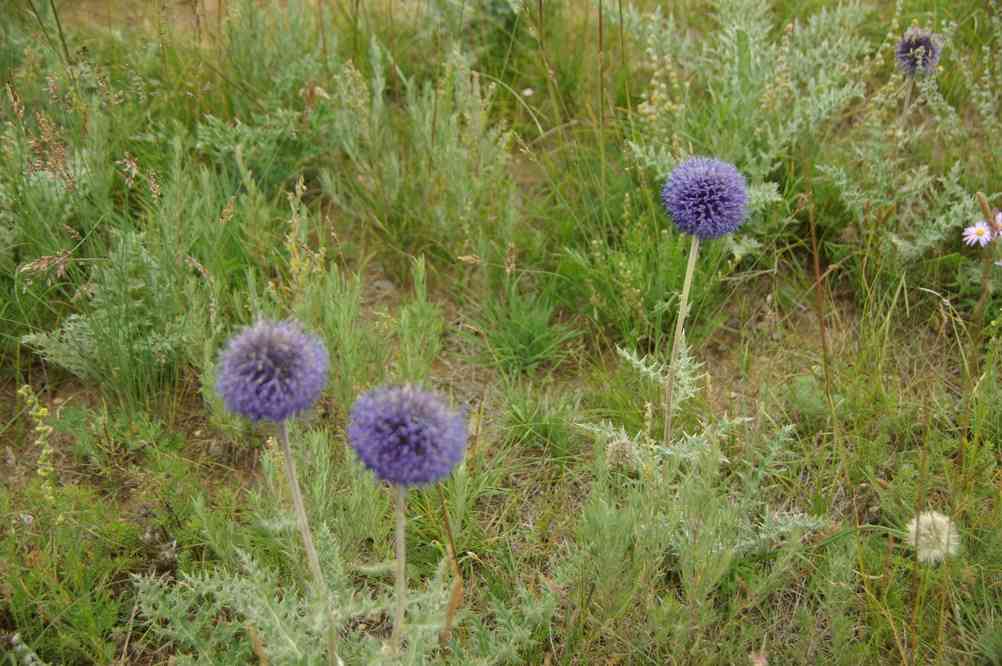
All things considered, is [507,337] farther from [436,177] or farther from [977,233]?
[977,233]

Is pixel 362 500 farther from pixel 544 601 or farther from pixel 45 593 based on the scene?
pixel 45 593

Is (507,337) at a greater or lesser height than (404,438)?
lesser

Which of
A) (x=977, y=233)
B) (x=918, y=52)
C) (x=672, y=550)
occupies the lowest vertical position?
(x=672, y=550)

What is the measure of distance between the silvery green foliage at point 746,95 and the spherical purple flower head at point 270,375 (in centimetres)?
199

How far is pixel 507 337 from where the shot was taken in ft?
11.3

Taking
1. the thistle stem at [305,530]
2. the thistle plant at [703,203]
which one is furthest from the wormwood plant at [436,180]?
the thistle stem at [305,530]

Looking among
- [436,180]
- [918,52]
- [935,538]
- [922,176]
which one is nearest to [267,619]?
[935,538]

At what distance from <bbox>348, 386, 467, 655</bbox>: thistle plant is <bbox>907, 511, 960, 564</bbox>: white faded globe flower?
1568mm

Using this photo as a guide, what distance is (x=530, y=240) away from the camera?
3.78 m

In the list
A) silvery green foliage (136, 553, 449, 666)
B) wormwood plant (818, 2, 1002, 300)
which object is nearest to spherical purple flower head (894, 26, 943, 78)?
wormwood plant (818, 2, 1002, 300)

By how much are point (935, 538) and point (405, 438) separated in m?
1.72

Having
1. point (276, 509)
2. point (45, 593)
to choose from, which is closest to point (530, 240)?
point (276, 509)

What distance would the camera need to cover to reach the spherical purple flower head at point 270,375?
1.80m

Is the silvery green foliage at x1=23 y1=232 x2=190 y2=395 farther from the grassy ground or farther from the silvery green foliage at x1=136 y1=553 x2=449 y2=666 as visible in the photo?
the silvery green foliage at x1=136 y1=553 x2=449 y2=666
